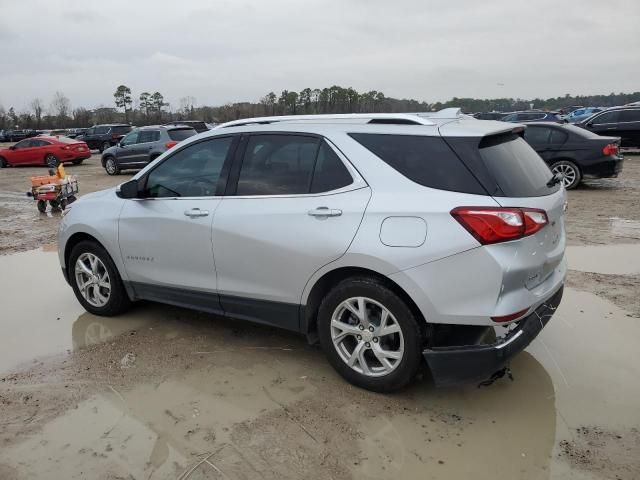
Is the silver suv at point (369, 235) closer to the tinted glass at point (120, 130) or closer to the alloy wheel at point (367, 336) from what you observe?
the alloy wheel at point (367, 336)

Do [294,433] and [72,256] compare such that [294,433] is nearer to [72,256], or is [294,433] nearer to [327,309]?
[327,309]

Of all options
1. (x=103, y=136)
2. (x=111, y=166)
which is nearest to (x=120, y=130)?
(x=103, y=136)

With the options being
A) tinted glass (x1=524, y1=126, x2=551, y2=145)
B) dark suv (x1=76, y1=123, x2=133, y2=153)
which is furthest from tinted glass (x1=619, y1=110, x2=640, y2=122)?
dark suv (x1=76, y1=123, x2=133, y2=153)

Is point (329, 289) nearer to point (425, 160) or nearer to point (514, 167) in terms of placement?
point (425, 160)

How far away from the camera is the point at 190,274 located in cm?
425

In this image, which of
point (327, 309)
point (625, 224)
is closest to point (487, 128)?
point (327, 309)

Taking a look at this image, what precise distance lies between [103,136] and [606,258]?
29.4 m

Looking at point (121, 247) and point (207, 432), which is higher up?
point (121, 247)

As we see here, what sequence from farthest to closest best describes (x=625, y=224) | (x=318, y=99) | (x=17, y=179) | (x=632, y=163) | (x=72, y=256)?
(x=318, y=99) → (x=17, y=179) → (x=632, y=163) → (x=625, y=224) → (x=72, y=256)

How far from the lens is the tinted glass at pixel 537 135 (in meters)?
11.8

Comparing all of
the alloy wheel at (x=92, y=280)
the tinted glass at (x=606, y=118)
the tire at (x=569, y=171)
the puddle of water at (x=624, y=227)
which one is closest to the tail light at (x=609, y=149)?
the tire at (x=569, y=171)

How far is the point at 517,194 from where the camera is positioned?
314 centimetres

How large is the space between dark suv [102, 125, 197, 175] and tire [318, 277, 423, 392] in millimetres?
15502

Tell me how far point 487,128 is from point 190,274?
2.48m
